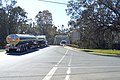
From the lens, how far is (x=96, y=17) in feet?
227

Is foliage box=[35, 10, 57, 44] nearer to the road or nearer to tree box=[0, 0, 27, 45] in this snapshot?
tree box=[0, 0, 27, 45]

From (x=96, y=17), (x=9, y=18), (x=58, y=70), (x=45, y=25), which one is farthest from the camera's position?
(x=45, y=25)

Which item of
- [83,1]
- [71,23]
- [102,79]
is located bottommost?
[102,79]

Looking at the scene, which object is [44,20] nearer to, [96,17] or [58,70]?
[96,17]

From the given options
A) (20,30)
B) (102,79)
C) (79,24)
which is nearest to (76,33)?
(79,24)

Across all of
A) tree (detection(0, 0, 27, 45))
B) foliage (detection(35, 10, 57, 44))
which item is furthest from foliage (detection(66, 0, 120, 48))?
foliage (detection(35, 10, 57, 44))

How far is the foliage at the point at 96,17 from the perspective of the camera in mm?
67562

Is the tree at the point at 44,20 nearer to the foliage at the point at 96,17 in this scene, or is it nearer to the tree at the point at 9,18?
the tree at the point at 9,18

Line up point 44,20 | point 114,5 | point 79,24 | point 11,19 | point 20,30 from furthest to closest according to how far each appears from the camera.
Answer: point 44,20 < point 20,30 < point 11,19 < point 79,24 < point 114,5

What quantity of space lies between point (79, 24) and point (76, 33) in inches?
94.4

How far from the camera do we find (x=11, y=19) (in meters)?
99.6

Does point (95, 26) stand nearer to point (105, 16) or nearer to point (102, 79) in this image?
point (105, 16)

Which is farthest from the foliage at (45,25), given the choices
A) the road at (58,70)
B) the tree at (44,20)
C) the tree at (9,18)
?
the road at (58,70)

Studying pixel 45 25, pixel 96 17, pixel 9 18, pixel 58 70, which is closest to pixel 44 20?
pixel 45 25
